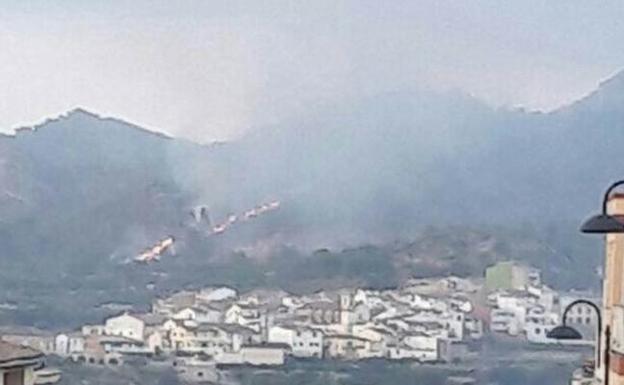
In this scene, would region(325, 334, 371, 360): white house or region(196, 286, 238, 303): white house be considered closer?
region(325, 334, 371, 360): white house

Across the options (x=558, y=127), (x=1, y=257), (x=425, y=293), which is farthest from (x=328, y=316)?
(x=558, y=127)

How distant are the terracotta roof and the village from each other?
704cm

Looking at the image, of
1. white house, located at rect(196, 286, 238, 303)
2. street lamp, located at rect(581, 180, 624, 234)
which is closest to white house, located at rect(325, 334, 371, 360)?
white house, located at rect(196, 286, 238, 303)

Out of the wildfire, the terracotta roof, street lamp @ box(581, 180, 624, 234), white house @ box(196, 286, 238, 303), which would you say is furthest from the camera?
the wildfire

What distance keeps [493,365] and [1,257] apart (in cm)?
850

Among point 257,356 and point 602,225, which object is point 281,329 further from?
point 602,225

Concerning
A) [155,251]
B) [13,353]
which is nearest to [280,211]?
[155,251]

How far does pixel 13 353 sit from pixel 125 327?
980cm

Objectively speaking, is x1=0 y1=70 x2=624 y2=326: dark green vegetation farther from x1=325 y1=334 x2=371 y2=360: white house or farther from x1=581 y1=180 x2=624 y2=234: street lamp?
x1=581 y1=180 x2=624 y2=234: street lamp

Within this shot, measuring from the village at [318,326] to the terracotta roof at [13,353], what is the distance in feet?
23.1

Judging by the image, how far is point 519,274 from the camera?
16.9 metres

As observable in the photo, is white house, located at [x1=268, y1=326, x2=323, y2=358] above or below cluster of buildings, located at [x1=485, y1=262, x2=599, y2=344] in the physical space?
below

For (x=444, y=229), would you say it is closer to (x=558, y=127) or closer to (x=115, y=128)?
(x=558, y=127)

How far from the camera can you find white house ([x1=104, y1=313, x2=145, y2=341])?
16.5m
